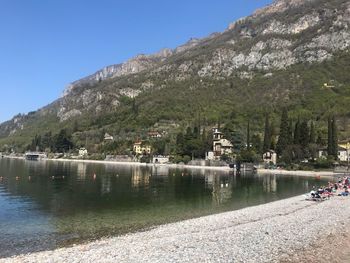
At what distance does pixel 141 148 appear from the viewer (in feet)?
615

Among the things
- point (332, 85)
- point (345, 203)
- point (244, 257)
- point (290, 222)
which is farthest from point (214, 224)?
point (332, 85)

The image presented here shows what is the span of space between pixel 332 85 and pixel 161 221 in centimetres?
17862

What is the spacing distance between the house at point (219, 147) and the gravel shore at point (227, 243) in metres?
114

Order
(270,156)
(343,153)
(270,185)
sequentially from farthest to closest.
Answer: (270,156) → (343,153) → (270,185)

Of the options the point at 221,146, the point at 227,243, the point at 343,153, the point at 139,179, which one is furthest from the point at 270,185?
the point at 221,146

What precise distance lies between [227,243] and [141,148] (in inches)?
6443

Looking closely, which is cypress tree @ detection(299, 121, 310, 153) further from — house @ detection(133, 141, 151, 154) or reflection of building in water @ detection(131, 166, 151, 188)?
house @ detection(133, 141, 151, 154)

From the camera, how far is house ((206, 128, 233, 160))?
5955 inches

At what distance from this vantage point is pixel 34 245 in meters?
28.0

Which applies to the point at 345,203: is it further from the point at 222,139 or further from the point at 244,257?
the point at 222,139

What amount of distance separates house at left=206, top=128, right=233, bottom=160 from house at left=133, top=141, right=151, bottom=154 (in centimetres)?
3485

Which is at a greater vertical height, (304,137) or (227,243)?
(304,137)

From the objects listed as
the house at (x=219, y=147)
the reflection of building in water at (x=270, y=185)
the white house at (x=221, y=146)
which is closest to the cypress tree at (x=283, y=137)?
the house at (x=219, y=147)

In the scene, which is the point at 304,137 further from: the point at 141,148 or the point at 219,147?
the point at 141,148
